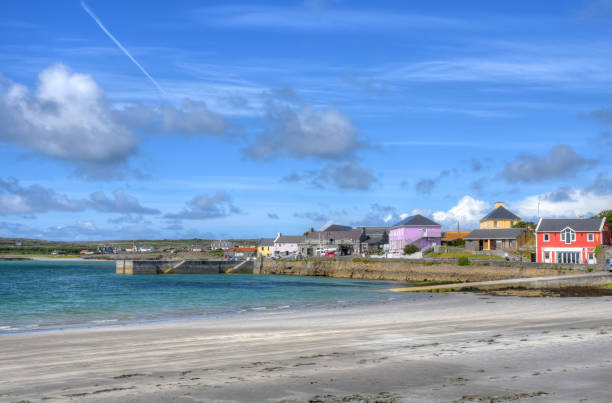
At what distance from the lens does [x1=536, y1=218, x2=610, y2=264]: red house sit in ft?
221

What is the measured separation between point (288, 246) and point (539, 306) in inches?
4749

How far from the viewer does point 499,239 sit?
8731cm

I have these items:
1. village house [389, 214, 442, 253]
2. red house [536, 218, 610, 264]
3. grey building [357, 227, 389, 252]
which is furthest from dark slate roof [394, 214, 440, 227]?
red house [536, 218, 610, 264]

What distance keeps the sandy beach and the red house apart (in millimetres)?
47867

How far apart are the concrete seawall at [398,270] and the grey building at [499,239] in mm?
14948

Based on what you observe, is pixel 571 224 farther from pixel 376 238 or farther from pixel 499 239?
pixel 376 238

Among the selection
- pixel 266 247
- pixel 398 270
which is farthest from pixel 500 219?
pixel 266 247

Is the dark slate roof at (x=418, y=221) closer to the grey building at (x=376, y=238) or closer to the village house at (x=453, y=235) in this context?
the village house at (x=453, y=235)

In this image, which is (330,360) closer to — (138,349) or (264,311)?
(138,349)

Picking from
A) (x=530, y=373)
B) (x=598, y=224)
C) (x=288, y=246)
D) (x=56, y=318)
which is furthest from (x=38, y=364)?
(x=288, y=246)

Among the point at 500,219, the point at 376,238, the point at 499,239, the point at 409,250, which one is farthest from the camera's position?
the point at 376,238

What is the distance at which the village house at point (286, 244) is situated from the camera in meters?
148

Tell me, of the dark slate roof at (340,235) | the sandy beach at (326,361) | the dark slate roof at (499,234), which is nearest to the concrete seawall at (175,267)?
the dark slate roof at (340,235)

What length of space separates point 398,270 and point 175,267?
46723 millimetres
